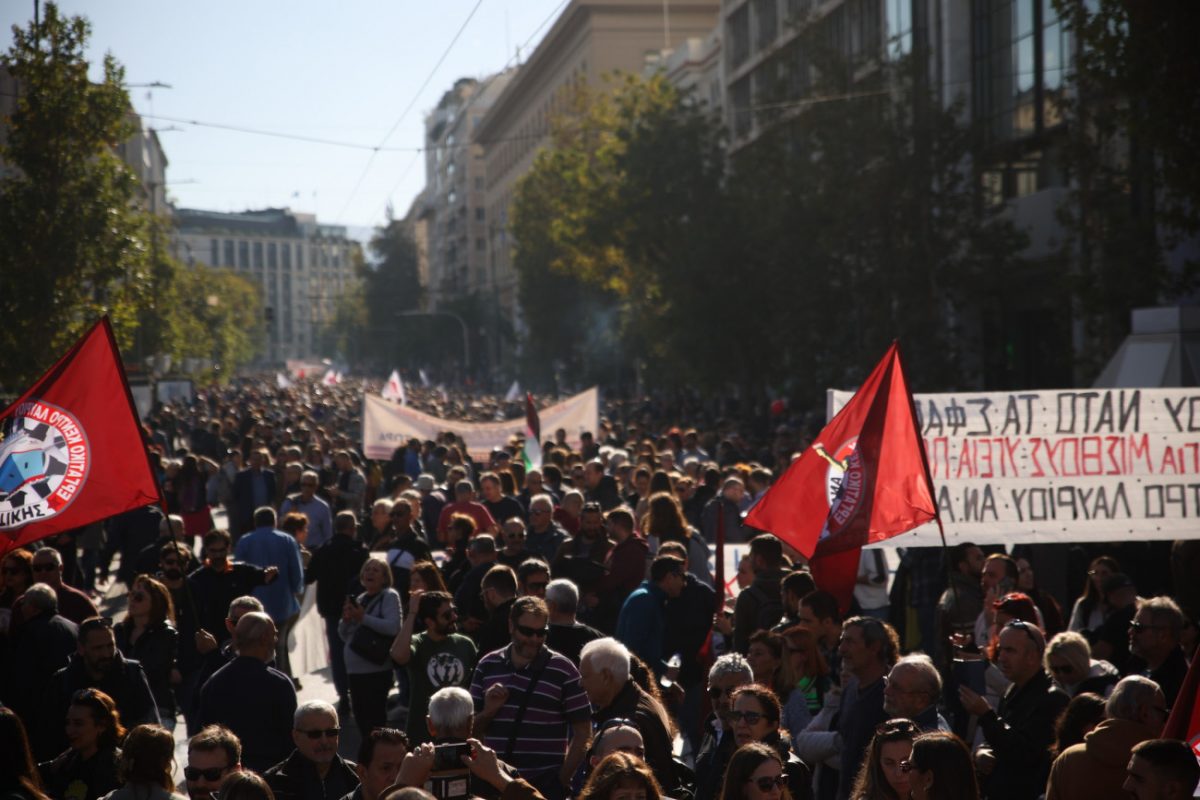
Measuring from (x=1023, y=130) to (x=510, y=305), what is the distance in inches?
2991

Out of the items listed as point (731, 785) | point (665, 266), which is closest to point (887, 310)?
point (665, 266)

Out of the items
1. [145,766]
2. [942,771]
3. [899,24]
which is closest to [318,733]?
[145,766]

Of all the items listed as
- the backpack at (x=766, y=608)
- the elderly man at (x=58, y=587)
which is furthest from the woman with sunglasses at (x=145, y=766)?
the backpack at (x=766, y=608)

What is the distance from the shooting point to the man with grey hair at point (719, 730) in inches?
235

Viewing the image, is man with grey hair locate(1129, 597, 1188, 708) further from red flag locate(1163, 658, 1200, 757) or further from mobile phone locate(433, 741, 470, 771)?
mobile phone locate(433, 741, 470, 771)

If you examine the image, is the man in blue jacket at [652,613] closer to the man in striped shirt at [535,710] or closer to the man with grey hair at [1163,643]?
the man in striped shirt at [535,710]

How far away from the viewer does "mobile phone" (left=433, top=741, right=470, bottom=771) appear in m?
5.47

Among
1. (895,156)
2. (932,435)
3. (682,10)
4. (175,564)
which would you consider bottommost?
(175,564)

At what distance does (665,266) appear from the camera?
39531 mm

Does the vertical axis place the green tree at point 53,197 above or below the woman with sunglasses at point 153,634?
above

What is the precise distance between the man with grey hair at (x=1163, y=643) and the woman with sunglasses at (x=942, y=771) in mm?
2623

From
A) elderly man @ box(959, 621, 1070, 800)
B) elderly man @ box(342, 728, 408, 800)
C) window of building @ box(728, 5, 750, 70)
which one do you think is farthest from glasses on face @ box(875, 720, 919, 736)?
window of building @ box(728, 5, 750, 70)

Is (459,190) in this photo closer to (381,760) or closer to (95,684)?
(95,684)

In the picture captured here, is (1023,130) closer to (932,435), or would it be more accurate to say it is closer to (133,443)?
(932,435)
